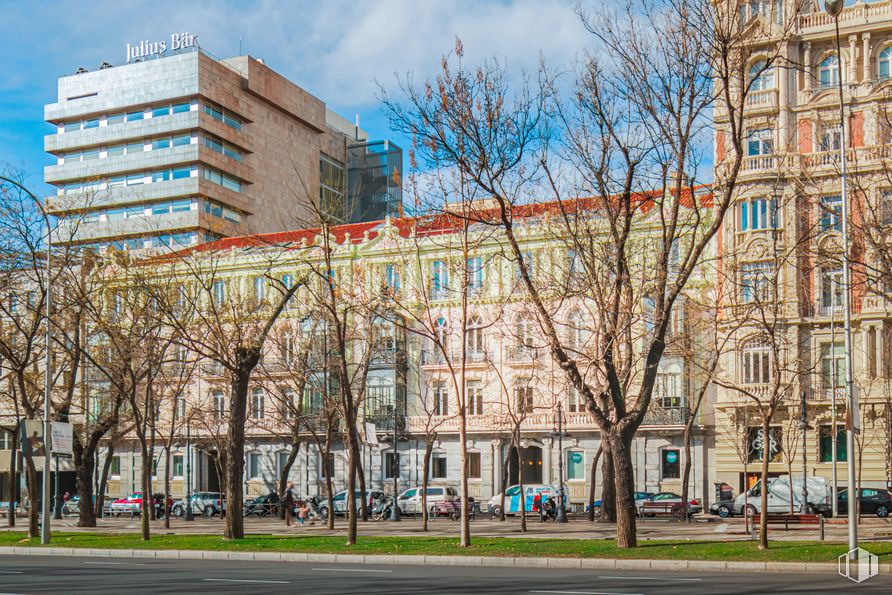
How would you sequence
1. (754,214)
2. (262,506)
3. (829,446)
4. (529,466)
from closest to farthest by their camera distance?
(829,446) → (754,214) → (262,506) → (529,466)

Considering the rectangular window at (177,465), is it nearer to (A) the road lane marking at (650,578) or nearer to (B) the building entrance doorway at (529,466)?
(B) the building entrance doorway at (529,466)

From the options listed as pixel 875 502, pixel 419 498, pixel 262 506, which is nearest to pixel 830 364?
pixel 875 502

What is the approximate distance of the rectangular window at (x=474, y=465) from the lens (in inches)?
2304

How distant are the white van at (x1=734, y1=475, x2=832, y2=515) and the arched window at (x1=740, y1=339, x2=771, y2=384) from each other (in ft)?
17.9

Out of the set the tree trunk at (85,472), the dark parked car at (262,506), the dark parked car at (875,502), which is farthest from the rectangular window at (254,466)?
the dark parked car at (875,502)

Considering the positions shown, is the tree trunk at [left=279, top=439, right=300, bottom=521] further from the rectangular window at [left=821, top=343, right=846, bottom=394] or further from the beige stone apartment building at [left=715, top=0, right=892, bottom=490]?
the rectangular window at [left=821, top=343, right=846, bottom=394]

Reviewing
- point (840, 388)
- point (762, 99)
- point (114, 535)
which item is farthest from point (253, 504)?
point (762, 99)

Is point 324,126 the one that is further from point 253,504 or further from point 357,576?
point 357,576

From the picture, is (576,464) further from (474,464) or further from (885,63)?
(885,63)

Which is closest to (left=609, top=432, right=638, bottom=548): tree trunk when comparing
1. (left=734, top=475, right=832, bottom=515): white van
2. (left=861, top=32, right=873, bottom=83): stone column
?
(left=734, top=475, right=832, bottom=515): white van

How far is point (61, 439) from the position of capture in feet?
103

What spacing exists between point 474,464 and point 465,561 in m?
35.7

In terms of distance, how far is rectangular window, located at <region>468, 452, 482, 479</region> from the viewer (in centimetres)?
5853

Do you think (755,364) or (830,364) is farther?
(755,364)
